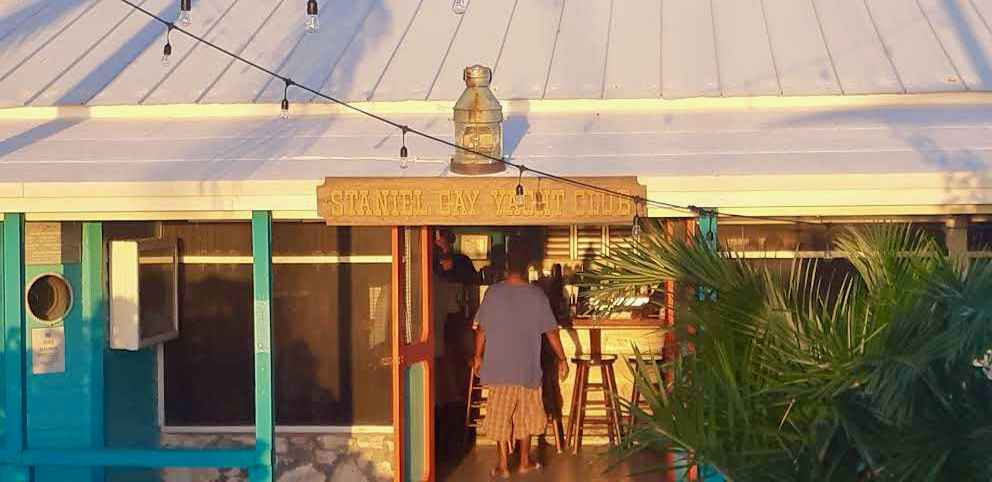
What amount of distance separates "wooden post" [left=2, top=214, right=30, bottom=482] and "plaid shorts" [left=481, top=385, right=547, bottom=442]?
2.82m

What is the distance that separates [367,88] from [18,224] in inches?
90.8

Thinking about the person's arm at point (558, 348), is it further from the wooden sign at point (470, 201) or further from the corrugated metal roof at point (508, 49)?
the wooden sign at point (470, 201)

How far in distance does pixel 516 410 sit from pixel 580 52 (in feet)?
7.67

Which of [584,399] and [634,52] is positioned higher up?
[634,52]

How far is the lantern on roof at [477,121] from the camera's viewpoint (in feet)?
23.5

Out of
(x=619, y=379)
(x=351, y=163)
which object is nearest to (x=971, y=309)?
(x=351, y=163)

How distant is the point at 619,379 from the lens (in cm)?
1070

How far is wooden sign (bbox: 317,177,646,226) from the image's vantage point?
6840 mm

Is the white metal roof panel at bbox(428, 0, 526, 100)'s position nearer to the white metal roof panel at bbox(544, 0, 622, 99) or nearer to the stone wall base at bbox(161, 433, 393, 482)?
the white metal roof panel at bbox(544, 0, 622, 99)

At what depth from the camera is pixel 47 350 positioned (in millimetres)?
8617

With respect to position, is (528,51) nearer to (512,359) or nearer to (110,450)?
(512,359)

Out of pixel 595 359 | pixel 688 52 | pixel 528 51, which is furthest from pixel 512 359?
pixel 688 52

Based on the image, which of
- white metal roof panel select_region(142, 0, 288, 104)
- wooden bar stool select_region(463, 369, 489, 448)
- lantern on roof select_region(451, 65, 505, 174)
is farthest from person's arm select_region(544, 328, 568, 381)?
white metal roof panel select_region(142, 0, 288, 104)

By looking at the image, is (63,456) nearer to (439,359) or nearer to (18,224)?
(18,224)
